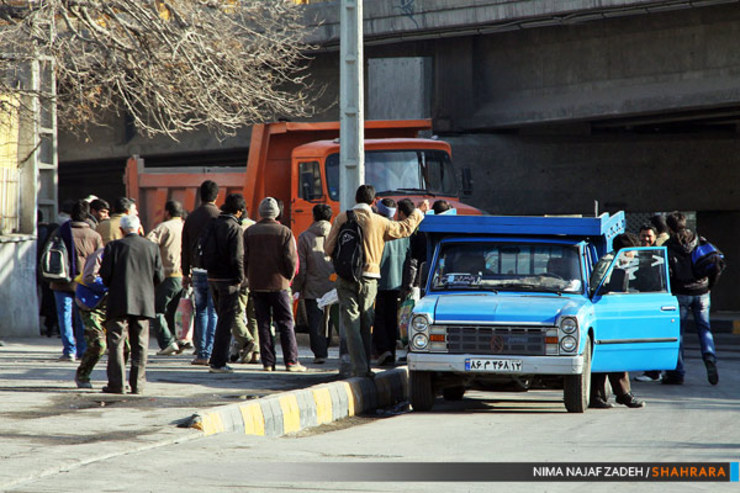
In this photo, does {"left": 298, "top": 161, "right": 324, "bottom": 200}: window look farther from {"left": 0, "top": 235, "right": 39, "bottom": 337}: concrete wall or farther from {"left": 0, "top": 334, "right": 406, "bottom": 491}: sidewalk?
{"left": 0, "top": 334, "right": 406, "bottom": 491}: sidewalk

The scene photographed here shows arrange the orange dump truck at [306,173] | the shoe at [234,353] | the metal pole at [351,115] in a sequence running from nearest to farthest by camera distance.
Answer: the metal pole at [351,115] < the shoe at [234,353] < the orange dump truck at [306,173]

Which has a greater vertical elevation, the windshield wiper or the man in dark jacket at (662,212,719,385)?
the windshield wiper

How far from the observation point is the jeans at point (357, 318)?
12.5 meters

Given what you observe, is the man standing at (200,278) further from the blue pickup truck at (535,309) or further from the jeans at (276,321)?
the blue pickup truck at (535,309)

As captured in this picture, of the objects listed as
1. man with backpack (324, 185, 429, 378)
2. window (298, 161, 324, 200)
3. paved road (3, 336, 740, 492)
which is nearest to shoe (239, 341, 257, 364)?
man with backpack (324, 185, 429, 378)

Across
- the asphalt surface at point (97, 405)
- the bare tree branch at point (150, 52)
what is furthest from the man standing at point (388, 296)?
the bare tree branch at point (150, 52)

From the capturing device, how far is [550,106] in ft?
79.5

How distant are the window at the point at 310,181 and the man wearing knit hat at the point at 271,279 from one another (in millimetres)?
6444

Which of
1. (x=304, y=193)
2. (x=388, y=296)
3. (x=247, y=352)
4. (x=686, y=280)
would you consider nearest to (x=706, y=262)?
(x=686, y=280)

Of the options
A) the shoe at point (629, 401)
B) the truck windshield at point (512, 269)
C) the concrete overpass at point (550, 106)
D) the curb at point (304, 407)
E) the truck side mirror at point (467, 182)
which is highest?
the concrete overpass at point (550, 106)

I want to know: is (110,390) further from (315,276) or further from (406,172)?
(406,172)

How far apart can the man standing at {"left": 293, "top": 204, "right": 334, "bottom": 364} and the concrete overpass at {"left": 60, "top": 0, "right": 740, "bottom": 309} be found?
28.2ft

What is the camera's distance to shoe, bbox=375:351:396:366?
47.8 feet

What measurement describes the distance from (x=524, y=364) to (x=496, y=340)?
0.34 m
